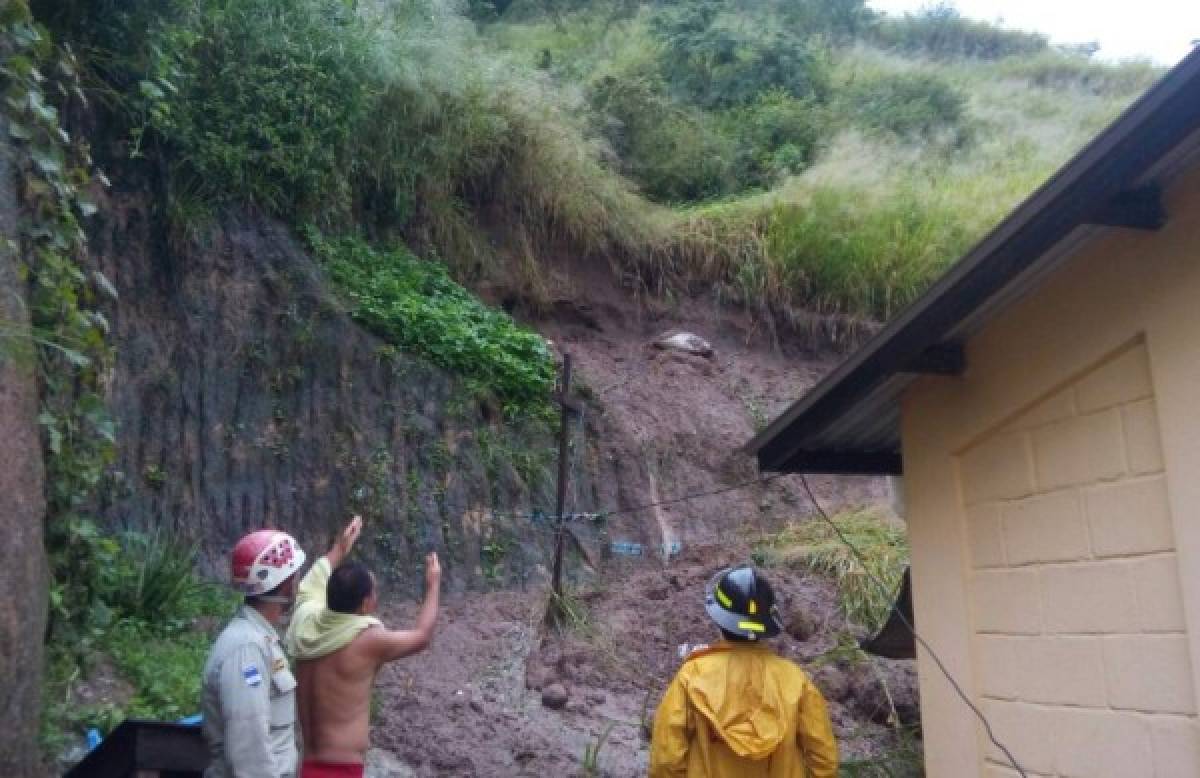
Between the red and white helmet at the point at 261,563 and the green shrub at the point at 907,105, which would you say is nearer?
the red and white helmet at the point at 261,563

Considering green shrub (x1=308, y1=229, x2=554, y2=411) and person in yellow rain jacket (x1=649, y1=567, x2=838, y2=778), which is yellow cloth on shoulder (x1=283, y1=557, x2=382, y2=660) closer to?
person in yellow rain jacket (x1=649, y1=567, x2=838, y2=778)

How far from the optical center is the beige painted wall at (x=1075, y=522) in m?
4.48

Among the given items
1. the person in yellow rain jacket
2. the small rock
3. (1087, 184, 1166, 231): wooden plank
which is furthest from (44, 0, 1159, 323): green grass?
(1087, 184, 1166, 231): wooden plank

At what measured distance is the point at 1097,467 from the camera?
4.89 metres

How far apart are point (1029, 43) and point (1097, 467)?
130 ft

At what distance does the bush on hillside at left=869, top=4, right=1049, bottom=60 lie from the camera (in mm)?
36781

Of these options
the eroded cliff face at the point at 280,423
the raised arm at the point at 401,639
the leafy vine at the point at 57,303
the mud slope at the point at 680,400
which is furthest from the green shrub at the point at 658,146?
the raised arm at the point at 401,639

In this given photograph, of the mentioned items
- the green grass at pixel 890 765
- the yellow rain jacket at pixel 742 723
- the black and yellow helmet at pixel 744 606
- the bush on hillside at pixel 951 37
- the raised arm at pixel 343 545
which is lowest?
the green grass at pixel 890 765

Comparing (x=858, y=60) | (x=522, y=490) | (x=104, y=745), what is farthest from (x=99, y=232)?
(x=858, y=60)

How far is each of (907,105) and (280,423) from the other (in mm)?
16293

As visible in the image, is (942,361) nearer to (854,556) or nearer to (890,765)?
A: (890,765)

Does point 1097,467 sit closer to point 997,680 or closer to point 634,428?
point 997,680

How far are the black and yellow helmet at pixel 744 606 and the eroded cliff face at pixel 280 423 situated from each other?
224 inches

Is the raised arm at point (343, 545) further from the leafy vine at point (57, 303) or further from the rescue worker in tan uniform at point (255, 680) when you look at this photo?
the leafy vine at point (57, 303)
